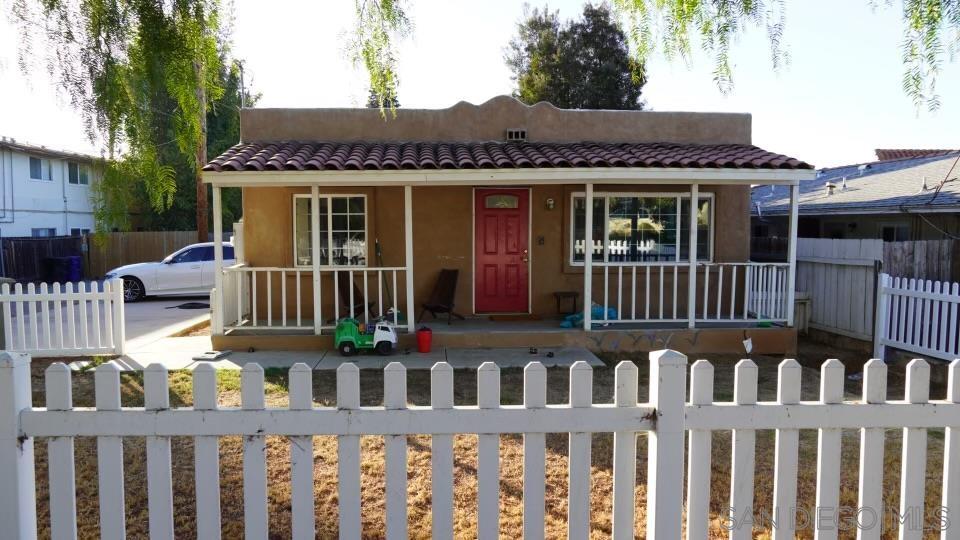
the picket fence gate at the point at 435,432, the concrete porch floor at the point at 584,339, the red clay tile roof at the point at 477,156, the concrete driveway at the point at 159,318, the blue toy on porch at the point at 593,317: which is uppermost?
the red clay tile roof at the point at 477,156

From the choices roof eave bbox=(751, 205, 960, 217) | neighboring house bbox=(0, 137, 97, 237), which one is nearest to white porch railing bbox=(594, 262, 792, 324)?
roof eave bbox=(751, 205, 960, 217)

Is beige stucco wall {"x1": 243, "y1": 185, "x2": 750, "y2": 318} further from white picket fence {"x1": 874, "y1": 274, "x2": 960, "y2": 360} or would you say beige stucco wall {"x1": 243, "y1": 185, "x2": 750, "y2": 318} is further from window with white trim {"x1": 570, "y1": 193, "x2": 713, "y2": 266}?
white picket fence {"x1": 874, "y1": 274, "x2": 960, "y2": 360}

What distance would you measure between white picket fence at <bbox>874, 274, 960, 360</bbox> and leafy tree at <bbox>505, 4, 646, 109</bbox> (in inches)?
905

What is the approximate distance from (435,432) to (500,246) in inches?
342

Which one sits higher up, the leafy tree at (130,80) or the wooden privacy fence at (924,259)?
the leafy tree at (130,80)

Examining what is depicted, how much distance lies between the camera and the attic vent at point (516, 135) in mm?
11492

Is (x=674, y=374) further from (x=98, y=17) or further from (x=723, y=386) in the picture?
(x=723, y=386)

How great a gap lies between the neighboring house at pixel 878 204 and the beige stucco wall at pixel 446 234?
3344mm

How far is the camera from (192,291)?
17828 millimetres

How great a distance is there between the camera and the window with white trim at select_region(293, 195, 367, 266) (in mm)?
11234

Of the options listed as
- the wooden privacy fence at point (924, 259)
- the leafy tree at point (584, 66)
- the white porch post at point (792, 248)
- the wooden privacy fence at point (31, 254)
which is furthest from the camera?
the leafy tree at point (584, 66)

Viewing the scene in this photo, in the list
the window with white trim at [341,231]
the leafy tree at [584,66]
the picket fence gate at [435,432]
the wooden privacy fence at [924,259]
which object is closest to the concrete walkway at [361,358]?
the window with white trim at [341,231]

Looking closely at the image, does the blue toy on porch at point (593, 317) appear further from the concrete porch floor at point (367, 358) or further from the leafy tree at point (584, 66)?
the leafy tree at point (584, 66)

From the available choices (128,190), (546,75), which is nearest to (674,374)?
(128,190)
